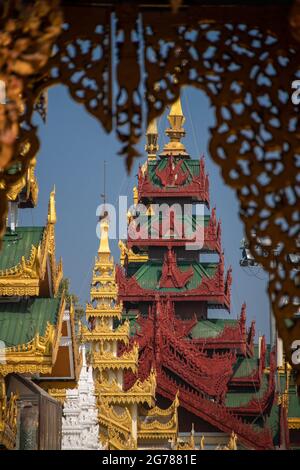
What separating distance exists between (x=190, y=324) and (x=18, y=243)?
27312mm

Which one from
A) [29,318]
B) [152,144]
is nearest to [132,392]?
[152,144]

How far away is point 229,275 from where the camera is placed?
53938mm

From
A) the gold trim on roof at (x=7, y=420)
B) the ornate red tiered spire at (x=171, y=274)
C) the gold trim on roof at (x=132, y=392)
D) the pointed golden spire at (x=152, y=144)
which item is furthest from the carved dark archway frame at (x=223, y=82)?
the pointed golden spire at (x=152, y=144)

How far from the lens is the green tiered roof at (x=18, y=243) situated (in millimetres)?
22548

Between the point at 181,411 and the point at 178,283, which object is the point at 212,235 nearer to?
the point at 178,283

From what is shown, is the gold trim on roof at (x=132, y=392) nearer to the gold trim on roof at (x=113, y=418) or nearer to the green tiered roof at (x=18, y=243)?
the gold trim on roof at (x=113, y=418)

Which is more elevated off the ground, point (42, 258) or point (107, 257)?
point (107, 257)

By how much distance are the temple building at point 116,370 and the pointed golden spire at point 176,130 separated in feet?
33.4

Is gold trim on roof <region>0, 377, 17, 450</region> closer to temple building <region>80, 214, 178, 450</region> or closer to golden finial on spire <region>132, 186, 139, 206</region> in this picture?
temple building <region>80, 214, 178, 450</region>

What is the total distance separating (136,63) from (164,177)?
43.7 m

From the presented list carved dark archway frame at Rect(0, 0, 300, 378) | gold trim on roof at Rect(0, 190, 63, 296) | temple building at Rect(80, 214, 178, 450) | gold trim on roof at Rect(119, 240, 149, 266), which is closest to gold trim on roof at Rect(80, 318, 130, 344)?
temple building at Rect(80, 214, 178, 450)

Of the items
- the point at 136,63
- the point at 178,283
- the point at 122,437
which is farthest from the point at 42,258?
the point at 178,283

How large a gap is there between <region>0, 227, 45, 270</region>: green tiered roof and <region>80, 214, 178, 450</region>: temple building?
726 inches

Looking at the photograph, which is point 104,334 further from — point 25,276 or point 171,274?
point 25,276
